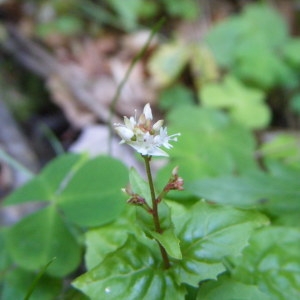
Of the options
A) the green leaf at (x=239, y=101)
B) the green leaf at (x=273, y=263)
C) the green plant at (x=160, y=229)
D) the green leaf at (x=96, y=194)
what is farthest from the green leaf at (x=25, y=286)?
the green leaf at (x=239, y=101)

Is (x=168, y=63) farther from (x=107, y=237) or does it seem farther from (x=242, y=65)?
(x=107, y=237)

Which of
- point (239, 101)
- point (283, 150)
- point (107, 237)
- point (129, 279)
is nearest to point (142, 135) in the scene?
point (129, 279)

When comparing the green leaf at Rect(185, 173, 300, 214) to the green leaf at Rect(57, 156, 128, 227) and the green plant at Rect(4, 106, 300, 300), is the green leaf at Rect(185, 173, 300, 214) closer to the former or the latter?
the green plant at Rect(4, 106, 300, 300)

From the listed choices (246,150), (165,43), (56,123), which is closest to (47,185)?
(246,150)

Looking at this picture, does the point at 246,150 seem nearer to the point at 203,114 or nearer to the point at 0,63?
the point at 203,114

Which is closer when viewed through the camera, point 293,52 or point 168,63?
point 293,52

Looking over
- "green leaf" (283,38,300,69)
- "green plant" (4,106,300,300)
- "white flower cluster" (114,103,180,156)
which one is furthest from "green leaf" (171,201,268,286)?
"green leaf" (283,38,300,69)

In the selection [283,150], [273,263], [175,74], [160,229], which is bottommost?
→ [283,150]
